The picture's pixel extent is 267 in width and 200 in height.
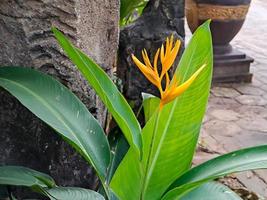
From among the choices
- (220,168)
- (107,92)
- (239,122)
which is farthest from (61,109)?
(239,122)

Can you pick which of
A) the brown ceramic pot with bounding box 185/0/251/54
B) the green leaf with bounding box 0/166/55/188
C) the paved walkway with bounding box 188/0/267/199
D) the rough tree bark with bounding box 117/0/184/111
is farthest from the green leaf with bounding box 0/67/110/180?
the brown ceramic pot with bounding box 185/0/251/54

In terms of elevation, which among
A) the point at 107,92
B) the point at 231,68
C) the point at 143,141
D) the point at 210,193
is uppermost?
the point at 107,92

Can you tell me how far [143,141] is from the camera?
121 centimetres

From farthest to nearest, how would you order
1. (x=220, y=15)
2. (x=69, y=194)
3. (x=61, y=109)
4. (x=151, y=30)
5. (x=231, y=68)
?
1. (x=231, y=68)
2. (x=220, y=15)
3. (x=151, y=30)
4. (x=61, y=109)
5. (x=69, y=194)

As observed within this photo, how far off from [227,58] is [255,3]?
506cm

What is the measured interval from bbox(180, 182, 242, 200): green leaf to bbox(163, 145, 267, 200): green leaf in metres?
0.06

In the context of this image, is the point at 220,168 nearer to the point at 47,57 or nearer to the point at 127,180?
the point at 127,180

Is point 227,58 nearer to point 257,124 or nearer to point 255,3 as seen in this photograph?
point 257,124

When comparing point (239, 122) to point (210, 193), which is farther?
point (239, 122)

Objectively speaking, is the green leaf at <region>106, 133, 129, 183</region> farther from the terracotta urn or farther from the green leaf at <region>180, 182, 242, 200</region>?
the terracotta urn

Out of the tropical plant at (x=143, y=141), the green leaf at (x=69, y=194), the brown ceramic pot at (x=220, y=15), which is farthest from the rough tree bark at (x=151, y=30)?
the brown ceramic pot at (x=220, y=15)

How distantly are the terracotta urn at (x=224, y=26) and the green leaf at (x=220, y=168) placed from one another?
2650mm

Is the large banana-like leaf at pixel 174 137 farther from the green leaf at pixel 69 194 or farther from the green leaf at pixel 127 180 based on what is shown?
the green leaf at pixel 69 194

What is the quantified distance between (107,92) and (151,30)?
92 centimetres
